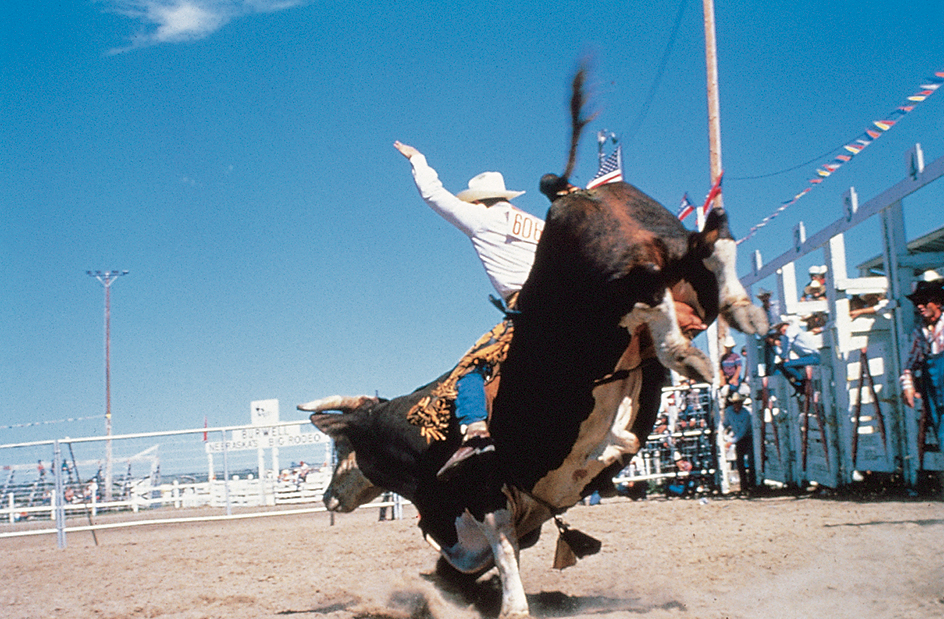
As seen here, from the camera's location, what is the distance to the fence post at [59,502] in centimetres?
1132

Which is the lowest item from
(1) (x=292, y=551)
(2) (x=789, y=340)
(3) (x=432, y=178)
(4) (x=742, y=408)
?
(1) (x=292, y=551)

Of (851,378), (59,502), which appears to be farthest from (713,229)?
(59,502)

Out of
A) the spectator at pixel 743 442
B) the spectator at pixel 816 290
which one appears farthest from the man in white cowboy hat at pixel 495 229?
the spectator at pixel 743 442

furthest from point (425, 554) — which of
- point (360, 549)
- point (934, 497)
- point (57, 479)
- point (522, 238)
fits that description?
point (57, 479)

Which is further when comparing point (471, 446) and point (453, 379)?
point (453, 379)

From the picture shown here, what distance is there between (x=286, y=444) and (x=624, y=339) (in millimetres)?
12818

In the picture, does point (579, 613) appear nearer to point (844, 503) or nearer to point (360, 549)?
point (360, 549)

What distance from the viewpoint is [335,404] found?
4.89 m

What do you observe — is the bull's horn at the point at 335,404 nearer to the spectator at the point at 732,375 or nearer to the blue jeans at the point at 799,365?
the blue jeans at the point at 799,365

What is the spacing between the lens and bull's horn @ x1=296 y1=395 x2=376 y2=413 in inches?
189

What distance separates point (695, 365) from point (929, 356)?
5.92m

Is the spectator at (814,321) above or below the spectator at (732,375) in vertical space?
above

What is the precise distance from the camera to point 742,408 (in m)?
11.7

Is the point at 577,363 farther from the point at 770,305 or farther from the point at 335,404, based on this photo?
the point at 770,305
